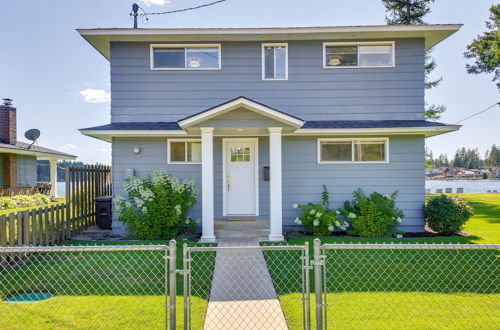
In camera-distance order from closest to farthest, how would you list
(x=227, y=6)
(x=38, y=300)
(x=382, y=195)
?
(x=38, y=300) < (x=382, y=195) < (x=227, y=6)

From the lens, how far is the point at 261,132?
30.3 ft

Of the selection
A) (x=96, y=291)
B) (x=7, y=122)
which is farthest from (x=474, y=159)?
(x=96, y=291)

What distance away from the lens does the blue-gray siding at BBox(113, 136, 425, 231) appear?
9.91 metres

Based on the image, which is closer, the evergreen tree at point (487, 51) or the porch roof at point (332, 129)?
the porch roof at point (332, 129)

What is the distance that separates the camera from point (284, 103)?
10250 mm

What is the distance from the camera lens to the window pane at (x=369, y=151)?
10031 mm

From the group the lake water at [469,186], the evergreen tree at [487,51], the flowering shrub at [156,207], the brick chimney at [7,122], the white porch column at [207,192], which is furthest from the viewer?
the lake water at [469,186]

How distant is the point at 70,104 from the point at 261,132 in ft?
45.8

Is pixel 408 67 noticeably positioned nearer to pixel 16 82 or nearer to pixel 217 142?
pixel 217 142

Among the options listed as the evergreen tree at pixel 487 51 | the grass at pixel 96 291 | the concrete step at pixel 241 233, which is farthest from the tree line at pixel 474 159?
the grass at pixel 96 291

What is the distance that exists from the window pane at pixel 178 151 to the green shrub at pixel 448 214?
24.9ft

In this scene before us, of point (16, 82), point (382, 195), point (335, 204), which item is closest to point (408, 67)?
point (382, 195)

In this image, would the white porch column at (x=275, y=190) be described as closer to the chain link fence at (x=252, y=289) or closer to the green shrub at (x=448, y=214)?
the chain link fence at (x=252, y=289)

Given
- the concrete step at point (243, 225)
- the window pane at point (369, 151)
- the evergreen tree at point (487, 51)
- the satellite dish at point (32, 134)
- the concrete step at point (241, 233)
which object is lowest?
the concrete step at point (241, 233)
